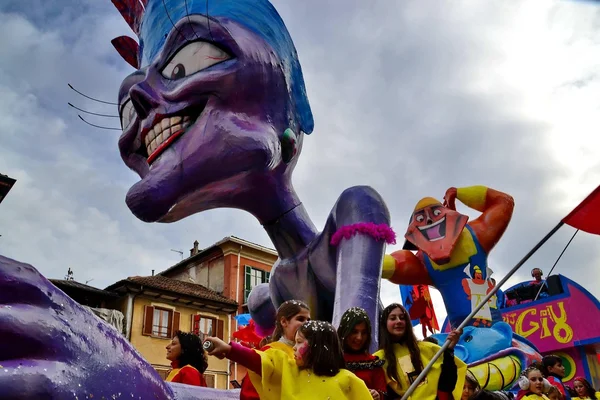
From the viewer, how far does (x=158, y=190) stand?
3.06 metres

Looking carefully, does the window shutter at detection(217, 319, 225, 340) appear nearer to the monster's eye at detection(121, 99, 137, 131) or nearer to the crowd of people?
the monster's eye at detection(121, 99, 137, 131)

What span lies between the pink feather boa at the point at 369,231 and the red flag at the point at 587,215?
1.09m

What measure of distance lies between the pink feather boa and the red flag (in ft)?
3.58

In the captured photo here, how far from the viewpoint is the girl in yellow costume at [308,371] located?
1.76 metres

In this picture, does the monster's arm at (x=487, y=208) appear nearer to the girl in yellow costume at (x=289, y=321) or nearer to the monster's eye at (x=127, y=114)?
the monster's eye at (x=127, y=114)

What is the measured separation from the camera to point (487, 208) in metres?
5.46

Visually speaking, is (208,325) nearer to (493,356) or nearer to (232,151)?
(493,356)

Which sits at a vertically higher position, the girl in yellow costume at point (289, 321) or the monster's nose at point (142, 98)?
the monster's nose at point (142, 98)

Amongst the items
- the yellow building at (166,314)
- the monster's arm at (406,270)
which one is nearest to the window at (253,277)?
the yellow building at (166,314)

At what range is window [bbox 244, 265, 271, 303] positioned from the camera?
2011cm

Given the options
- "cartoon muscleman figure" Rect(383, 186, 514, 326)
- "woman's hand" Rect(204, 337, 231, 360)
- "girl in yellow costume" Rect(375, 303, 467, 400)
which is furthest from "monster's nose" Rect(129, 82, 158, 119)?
"cartoon muscleman figure" Rect(383, 186, 514, 326)

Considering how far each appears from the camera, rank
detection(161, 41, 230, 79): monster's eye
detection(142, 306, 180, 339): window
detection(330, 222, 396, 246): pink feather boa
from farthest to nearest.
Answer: detection(142, 306, 180, 339): window
detection(330, 222, 396, 246): pink feather boa
detection(161, 41, 230, 79): monster's eye

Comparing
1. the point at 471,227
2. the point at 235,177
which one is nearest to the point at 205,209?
the point at 235,177

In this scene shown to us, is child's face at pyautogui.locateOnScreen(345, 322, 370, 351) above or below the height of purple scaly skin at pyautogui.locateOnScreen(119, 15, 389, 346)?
below
